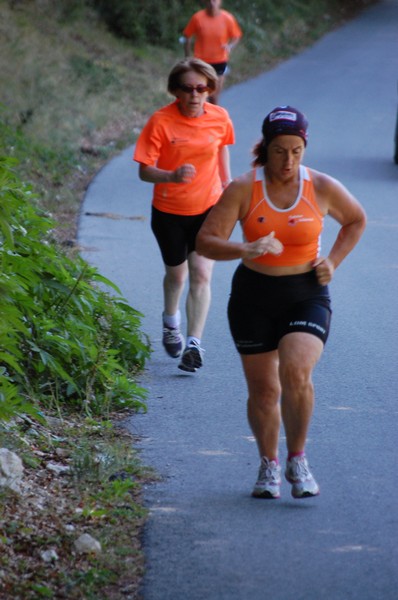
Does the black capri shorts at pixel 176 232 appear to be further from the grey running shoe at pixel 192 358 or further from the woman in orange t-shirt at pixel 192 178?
the grey running shoe at pixel 192 358

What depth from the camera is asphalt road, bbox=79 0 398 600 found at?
4801 millimetres

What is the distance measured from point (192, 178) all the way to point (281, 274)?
2.11m

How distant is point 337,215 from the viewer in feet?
18.3

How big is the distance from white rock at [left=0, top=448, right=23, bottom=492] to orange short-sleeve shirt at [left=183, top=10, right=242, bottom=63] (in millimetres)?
15428

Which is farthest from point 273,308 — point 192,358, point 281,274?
point 192,358

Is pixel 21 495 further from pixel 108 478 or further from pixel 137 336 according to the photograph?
pixel 137 336

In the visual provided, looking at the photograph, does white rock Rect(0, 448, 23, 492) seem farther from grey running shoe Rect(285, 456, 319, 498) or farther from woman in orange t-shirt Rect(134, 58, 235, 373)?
woman in orange t-shirt Rect(134, 58, 235, 373)

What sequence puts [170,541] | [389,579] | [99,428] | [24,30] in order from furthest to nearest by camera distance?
[24,30]
[99,428]
[170,541]
[389,579]

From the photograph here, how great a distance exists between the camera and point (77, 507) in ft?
17.9

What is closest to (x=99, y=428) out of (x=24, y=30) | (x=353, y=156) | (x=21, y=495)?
(x=21, y=495)

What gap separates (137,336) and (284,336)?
8.74ft

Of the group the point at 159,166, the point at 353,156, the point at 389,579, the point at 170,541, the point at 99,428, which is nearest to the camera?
the point at 389,579

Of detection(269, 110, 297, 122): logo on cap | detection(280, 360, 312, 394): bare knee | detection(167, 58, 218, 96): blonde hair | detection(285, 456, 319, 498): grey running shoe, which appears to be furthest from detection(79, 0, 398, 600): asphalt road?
detection(167, 58, 218, 96): blonde hair

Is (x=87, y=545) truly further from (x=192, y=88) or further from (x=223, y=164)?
(x=223, y=164)
